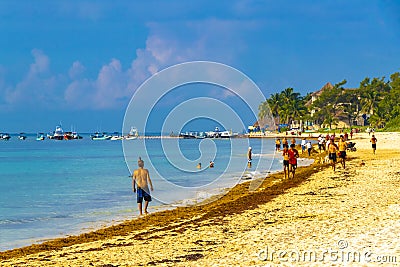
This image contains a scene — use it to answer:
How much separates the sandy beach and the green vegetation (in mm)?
73094

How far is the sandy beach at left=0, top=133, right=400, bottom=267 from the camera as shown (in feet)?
28.2

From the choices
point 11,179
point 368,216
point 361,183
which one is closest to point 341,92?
point 11,179

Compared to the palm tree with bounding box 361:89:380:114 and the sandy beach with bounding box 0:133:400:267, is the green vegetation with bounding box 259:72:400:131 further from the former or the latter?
the sandy beach with bounding box 0:133:400:267

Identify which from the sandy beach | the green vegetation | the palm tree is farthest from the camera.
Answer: the palm tree

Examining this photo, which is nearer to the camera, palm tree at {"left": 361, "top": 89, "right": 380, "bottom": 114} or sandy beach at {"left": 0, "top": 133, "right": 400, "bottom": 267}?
sandy beach at {"left": 0, "top": 133, "right": 400, "bottom": 267}

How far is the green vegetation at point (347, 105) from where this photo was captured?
98750 millimetres

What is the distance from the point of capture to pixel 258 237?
10.6 metres

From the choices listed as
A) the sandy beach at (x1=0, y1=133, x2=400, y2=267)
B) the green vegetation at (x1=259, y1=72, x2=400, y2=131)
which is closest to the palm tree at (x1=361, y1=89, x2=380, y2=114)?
the green vegetation at (x1=259, y1=72, x2=400, y2=131)

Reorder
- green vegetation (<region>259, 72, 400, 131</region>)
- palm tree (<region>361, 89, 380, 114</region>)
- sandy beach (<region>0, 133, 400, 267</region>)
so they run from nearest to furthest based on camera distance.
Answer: sandy beach (<region>0, 133, 400, 267</region>), green vegetation (<region>259, 72, 400, 131</region>), palm tree (<region>361, 89, 380, 114</region>)

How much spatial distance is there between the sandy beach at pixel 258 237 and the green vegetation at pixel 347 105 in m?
73.1

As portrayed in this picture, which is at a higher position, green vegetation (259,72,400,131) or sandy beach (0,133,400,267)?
green vegetation (259,72,400,131)

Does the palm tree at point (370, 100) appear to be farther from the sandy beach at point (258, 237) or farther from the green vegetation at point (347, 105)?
the sandy beach at point (258, 237)

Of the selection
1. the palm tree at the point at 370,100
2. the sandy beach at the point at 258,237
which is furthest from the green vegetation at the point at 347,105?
the sandy beach at the point at 258,237

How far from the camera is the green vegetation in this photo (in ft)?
324
